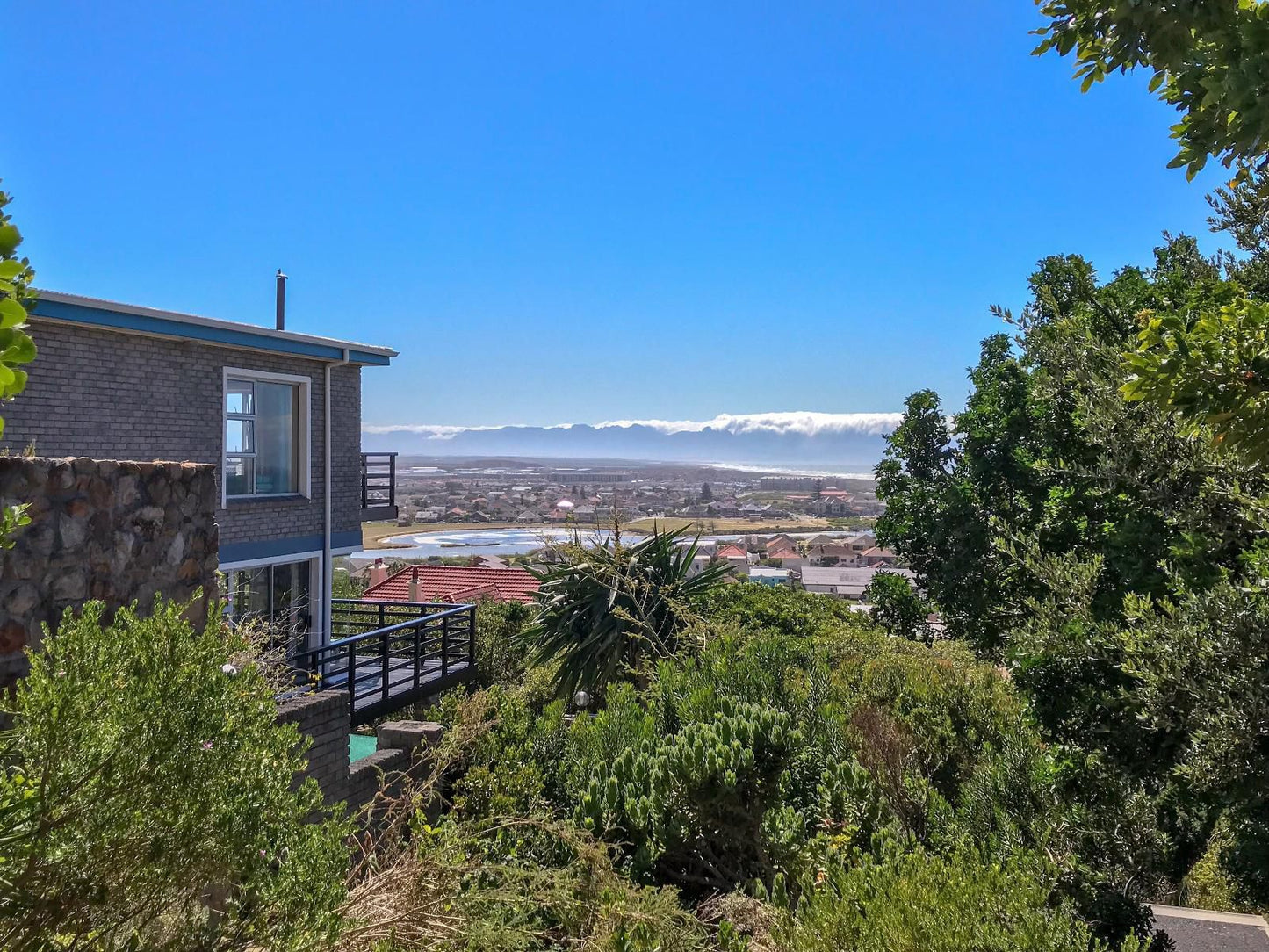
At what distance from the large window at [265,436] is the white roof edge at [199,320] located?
26.0 inches

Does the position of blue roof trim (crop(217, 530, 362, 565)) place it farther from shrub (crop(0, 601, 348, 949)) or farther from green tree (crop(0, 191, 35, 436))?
green tree (crop(0, 191, 35, 436))

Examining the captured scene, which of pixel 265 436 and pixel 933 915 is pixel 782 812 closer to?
pixel 933 915

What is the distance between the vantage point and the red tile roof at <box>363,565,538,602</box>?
2012 centimetres

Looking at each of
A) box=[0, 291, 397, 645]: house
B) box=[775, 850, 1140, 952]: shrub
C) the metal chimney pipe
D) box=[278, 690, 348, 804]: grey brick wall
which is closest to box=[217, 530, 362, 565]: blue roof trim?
box=[0, 291, 397, 645]: house

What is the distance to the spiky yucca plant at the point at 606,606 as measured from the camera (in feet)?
30.8

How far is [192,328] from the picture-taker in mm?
9516

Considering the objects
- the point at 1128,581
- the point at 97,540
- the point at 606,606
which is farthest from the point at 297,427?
the point at 1128,581

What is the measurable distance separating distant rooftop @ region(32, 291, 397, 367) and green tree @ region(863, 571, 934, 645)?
27.2 ft

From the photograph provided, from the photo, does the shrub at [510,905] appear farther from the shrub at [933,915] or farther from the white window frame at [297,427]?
the white window frame at [297,427]

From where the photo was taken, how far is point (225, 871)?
8.39 ft

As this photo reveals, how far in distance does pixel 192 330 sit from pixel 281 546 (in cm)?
309

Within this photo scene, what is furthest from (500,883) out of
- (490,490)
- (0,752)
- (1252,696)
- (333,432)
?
(490,490)

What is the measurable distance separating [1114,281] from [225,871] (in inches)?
398

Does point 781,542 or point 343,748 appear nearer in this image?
point 343,748
